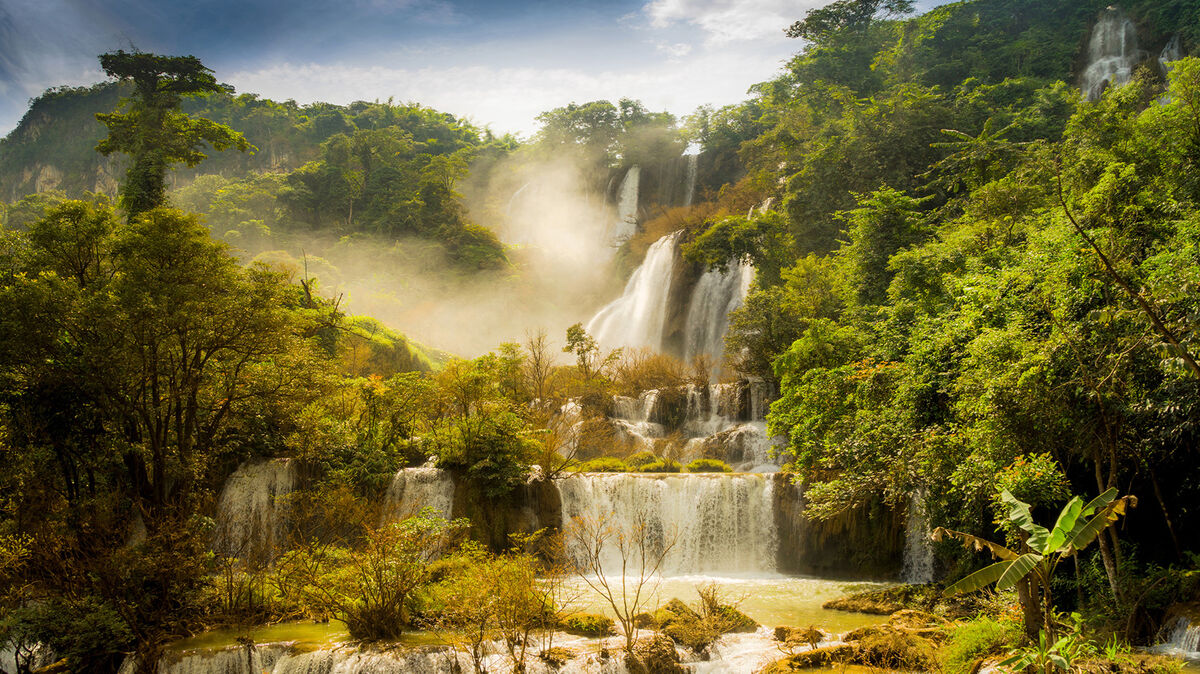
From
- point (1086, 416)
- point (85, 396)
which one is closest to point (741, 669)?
point (1086, 416)

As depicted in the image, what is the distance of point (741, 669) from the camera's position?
10289 mm

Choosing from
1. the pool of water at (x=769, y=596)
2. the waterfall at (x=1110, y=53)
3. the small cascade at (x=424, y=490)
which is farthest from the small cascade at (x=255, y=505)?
the waterfall at (x=1110, y=53)

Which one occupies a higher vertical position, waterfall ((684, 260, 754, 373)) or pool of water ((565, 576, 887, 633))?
waterfall ((684, 260, 754, 373))

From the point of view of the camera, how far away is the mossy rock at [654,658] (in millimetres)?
9938

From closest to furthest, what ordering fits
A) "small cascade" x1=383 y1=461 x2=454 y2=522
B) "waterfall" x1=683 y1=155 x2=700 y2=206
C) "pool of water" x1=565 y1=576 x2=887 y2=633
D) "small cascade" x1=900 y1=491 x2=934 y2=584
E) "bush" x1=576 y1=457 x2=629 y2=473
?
"pool of water" x1=565 y1=576 x2=887 y2=633
"small cascade" x1=900 y1=491 x2=934 y2=584
"small cascade" x1=383 y1=461 x2=454 y2=522
"bush" x1=576 y1=457 x2=629 y2=473
"waterfall" x1=683 y1=155 x2=700 y2=206

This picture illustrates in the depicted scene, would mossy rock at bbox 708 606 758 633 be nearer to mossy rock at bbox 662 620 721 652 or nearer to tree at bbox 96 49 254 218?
mossy rock at bbox 662 620 721 652

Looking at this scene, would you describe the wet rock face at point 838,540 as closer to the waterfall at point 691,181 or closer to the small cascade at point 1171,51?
the small cascade at point 1171,51

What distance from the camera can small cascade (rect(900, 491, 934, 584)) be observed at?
599 inches

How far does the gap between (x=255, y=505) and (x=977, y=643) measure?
57.2 feet

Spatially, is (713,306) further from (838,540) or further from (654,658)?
(654,658)

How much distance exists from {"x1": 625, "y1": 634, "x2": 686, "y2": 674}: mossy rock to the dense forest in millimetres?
52

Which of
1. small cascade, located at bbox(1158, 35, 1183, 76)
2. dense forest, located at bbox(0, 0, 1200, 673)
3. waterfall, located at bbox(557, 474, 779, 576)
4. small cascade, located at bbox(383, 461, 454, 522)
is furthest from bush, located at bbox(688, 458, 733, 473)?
small cascade, located at bbox(1158, 35, 1183, 76)

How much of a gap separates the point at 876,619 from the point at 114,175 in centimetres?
7164

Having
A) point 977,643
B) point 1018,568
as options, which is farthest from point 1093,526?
point 977,643
